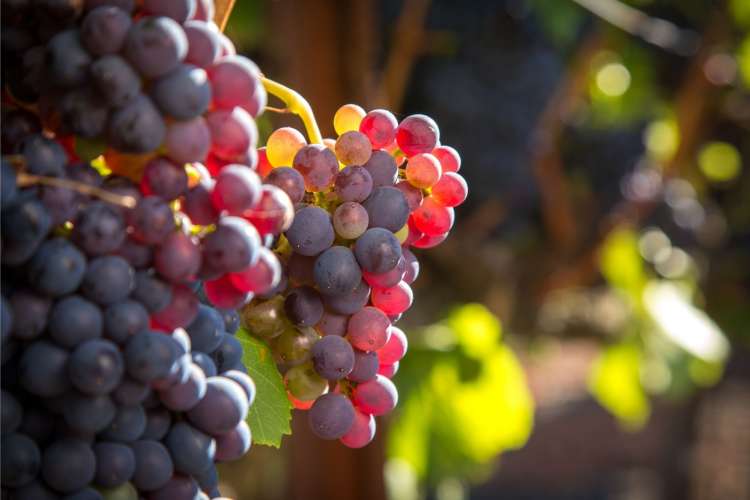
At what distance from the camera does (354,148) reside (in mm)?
448

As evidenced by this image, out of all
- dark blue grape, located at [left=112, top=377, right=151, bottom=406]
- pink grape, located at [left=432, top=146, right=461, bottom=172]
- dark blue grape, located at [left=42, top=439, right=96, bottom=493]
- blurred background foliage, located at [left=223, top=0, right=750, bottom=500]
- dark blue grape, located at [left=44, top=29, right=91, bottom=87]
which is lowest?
blurred background foliage, located at [left=223, top=0, right=750, bottom=500]

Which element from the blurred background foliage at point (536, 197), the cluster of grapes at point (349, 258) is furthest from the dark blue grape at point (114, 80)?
the blurred background foliage at point (536, 197)

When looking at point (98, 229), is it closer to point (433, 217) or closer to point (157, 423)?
point (157, 423)

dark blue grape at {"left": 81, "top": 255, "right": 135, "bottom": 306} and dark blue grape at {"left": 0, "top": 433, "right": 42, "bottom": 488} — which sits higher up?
dark blue grape at {"left": 81, "top": 255, "right": 135, "bottom": 306}

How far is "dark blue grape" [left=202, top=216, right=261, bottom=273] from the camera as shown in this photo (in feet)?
1.08

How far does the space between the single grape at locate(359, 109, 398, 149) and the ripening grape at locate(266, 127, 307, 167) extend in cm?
3

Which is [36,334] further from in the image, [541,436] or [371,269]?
[541,436]

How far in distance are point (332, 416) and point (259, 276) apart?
12 cm

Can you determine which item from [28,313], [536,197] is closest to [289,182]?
[28,313]

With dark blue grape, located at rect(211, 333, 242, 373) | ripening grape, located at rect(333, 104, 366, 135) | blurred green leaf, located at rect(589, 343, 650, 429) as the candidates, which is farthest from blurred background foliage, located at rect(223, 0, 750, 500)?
dark blue grape, located at rect(211, 333, 242, 373)

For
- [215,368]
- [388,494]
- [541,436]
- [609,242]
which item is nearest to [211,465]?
[215,368]

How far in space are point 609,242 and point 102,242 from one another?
2.25 meters

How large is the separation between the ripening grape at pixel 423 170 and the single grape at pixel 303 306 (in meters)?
0.07

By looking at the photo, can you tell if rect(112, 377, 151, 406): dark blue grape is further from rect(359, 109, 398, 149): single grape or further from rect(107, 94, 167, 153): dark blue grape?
rect(359, 109, 398, 149): single grape
